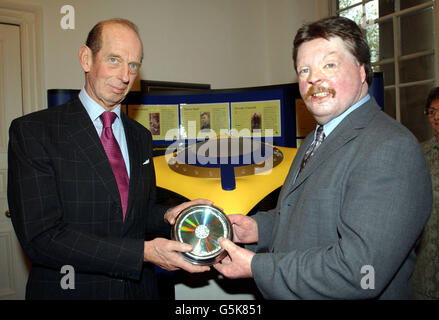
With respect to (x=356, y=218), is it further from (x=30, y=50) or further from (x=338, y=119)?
(x=30, y=50)

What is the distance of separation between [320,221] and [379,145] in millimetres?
270

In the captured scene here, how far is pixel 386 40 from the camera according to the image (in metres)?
3.20

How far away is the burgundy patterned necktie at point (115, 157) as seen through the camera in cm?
132

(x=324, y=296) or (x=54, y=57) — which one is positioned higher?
(x=54, y=57)

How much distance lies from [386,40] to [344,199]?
281cm

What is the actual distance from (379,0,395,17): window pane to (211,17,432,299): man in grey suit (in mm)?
2500

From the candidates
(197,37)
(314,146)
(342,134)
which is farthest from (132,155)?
(197,37)

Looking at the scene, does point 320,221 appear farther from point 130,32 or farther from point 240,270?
point 130,32

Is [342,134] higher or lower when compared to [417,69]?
lower

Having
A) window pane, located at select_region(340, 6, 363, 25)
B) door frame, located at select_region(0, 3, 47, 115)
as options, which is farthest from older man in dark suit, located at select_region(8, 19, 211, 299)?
window pane, located at select_region(340, 6, 363, 25)

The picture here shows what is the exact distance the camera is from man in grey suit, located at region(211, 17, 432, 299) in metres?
0.89

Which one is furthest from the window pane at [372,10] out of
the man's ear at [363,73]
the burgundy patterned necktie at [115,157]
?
the burgundy patterned necktie at [115,157]
